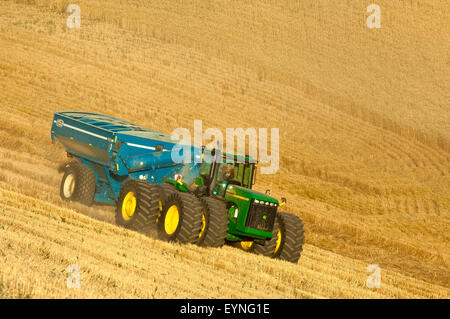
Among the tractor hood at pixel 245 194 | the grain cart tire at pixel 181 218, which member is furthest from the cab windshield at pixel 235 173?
the grain cart tire at pixel 181 218

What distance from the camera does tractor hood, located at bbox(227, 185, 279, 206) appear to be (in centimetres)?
1070

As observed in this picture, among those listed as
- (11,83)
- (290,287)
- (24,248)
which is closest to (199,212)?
(290,287)

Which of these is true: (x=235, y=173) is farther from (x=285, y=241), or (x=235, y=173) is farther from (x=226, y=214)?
(x=285, y=241)

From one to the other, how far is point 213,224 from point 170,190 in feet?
4.04

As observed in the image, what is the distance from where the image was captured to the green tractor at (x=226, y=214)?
10430mm

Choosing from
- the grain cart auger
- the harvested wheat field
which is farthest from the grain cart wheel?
the harvested wheat field

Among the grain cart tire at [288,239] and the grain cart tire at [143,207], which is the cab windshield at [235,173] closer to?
the grain cart tire at [288,239]

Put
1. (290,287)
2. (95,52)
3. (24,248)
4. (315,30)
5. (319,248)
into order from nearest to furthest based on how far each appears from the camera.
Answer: (24,248)
(290,287)
(319,248)
(95,52)
(315,30)

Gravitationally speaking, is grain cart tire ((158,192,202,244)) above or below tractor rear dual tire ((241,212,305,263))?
above

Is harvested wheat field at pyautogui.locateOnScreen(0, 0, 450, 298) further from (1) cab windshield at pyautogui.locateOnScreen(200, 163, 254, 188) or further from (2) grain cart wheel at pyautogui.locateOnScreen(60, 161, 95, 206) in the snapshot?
(1) cab windshield at pyautogui.locateOnScreen(200, 163, 254, 188)

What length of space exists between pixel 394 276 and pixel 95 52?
72.7 feet

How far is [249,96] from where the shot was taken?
31.8 metres

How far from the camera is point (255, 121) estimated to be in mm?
28922
